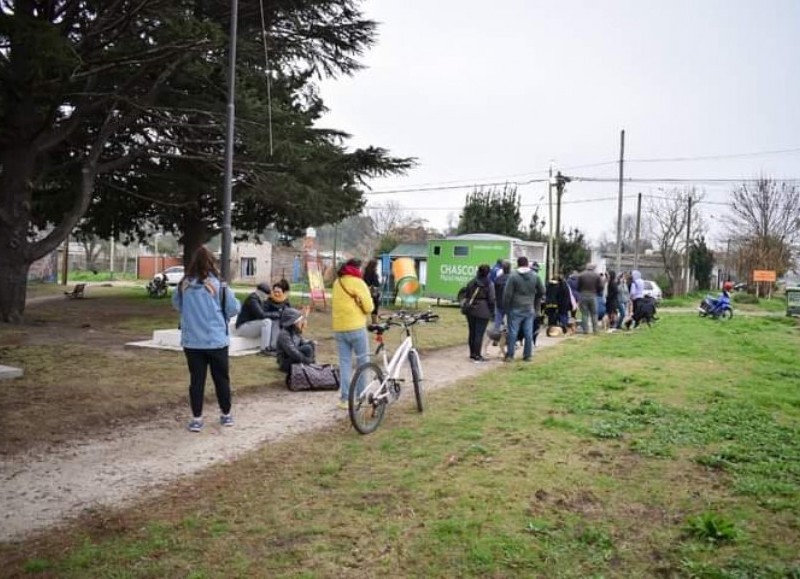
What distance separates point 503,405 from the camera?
25.0 ft

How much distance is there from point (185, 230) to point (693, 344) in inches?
737

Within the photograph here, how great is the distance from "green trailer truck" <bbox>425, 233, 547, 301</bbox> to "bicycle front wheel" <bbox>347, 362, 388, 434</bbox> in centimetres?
2041

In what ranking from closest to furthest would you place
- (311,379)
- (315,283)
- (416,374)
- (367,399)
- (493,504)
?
1. (493,504)
2. (367,399)
3. (416,374)
4. (311,379)
5. (315,283)

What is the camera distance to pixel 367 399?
6504 millimetres

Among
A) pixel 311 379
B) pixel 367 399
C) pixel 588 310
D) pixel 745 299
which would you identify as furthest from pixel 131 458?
pixel 745 299

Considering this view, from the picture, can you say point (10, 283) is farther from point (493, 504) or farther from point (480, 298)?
point (493, 504)

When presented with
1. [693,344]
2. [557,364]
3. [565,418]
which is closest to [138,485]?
[565,418]

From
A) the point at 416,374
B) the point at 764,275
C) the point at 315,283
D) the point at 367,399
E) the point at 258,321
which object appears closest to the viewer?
the point at 367,399

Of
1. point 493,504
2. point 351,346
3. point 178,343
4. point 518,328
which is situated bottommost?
point 493,504

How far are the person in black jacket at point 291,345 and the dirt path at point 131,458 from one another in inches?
41.1

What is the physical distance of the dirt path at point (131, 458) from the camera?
4492 millimetres

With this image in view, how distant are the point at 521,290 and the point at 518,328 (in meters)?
0.82

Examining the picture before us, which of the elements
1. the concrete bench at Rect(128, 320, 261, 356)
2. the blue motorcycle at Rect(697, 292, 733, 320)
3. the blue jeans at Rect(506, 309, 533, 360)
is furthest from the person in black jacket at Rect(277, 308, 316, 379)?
the blue motorcycle at Rect(697, 292, 733, 320)

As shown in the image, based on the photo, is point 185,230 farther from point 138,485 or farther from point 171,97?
point 138,485
